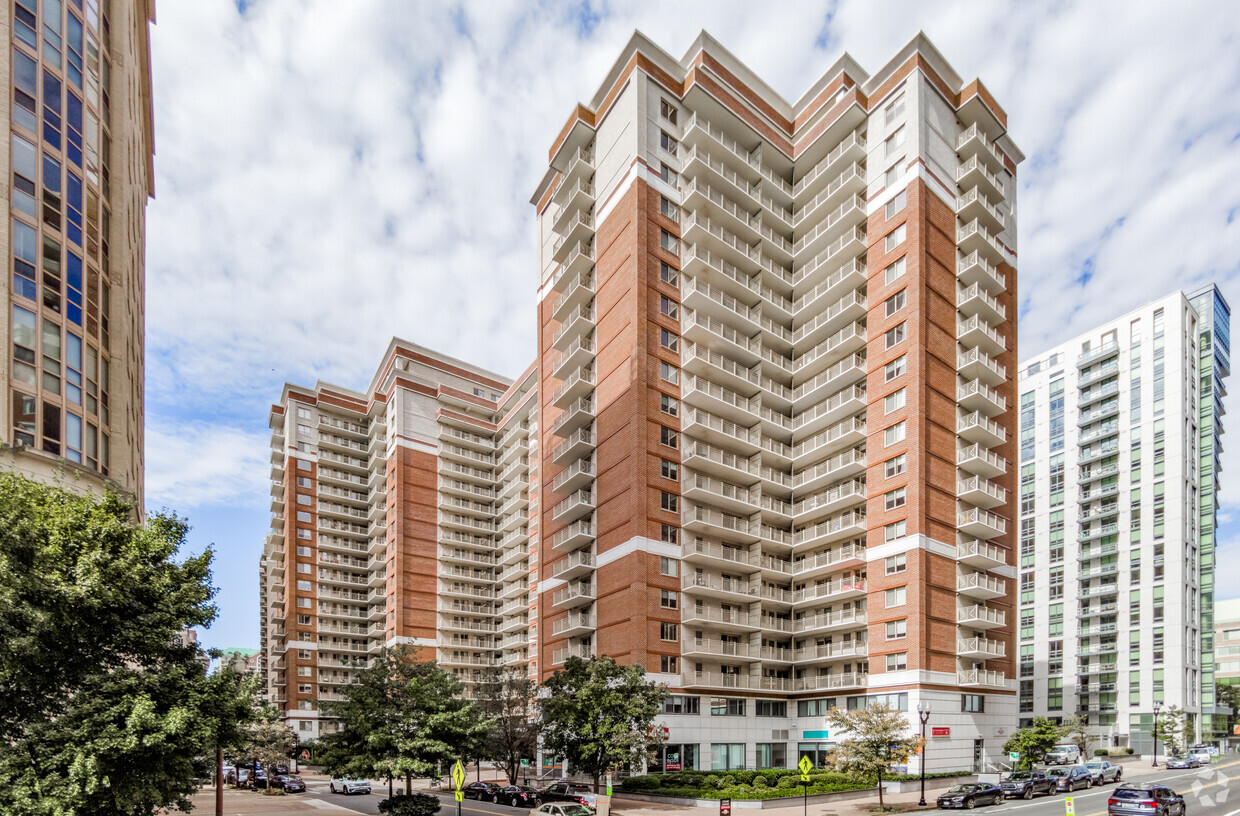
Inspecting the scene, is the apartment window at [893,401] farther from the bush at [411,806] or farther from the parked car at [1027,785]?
the bush at [411,806]

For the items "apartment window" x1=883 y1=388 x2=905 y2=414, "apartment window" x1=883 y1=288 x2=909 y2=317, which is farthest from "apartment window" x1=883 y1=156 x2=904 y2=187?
"apartment window" x1=883 y1=388 x2=905 y2=414

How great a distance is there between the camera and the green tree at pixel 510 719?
54469mm

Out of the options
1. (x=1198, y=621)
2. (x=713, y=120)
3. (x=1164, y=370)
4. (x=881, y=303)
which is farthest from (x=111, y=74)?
(x=1198, y=621)

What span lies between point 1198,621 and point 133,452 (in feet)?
349

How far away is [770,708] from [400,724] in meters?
34.9

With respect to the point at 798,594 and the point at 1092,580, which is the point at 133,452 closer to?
the point at 798,594

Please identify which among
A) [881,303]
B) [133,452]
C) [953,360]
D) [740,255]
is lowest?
[133,452]

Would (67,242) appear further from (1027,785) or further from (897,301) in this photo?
(1027,785)

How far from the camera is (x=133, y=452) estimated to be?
46781 millimetres

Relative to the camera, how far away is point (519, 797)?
4472 cm

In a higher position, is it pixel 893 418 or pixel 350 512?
pixel 893 418

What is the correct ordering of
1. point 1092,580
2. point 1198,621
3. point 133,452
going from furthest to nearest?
point 1092,580
point 1198,621
point 133,452

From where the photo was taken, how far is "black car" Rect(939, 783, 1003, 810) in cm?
3719

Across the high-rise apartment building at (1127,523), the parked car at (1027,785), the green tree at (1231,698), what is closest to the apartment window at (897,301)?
the parked car at (1027,785)
